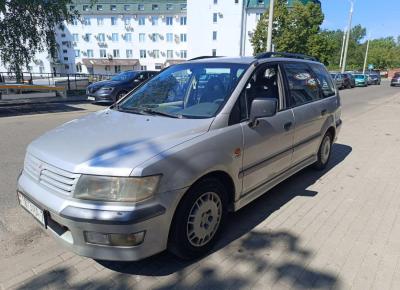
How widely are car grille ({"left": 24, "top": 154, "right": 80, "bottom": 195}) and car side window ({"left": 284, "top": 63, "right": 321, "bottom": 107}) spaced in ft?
9.57

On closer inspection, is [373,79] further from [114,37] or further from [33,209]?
[114,37]

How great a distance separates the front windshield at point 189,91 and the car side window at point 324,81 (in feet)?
7.12

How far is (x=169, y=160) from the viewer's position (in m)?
2.47

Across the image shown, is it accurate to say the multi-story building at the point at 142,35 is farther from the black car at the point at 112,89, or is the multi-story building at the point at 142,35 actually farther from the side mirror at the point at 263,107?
the side mirror at the point at 263,107

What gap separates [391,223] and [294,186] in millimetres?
1404

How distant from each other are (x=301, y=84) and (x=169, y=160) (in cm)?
285

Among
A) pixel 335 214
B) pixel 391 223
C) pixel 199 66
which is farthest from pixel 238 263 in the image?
pixel 199 66

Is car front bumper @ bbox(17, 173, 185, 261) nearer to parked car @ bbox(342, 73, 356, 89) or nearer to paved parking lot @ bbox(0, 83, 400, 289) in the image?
paved parking lot @ bbox(0, 83, 400, 289)

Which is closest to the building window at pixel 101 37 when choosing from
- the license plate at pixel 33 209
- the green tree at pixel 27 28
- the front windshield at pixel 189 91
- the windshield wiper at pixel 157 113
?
the green tree at pixel 27 28

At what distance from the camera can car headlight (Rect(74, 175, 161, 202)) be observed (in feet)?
7.60

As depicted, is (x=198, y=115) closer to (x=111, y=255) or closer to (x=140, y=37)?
(x=111, y=255)

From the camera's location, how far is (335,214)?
394 centimetres

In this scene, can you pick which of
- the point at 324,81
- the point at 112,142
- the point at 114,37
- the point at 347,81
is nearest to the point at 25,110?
the point at 324,81

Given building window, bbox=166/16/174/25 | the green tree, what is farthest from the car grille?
building window, bbox=166/16/174/25
